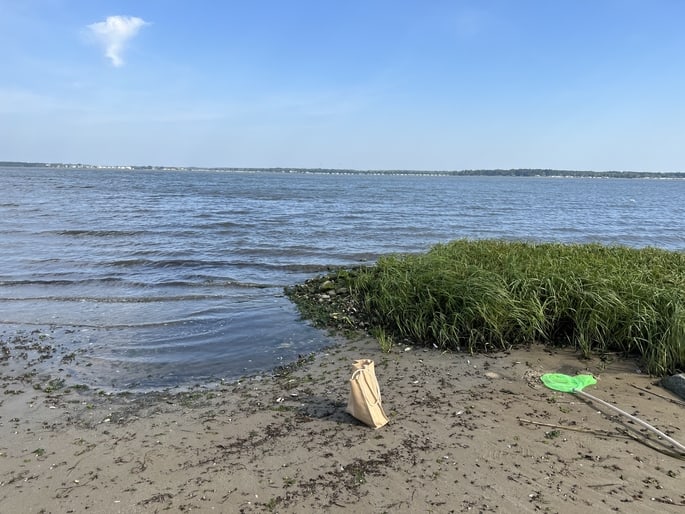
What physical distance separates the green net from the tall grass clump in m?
0.91

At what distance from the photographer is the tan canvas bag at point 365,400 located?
473cm

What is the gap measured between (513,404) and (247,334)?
4.77 meters

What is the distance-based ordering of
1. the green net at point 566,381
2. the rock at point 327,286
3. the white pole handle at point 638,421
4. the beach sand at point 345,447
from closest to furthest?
the beach sand at point 345,447, the white pole handle at point 638,421, the green net at point 566,381, the rock at point 327,286

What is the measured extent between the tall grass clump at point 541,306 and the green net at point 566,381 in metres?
0.91

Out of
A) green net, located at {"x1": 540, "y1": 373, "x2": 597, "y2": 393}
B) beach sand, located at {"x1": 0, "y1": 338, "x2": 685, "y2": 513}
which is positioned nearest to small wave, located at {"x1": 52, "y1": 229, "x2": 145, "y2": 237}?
beach sand, located at {"x1": 0, "y1": 338, "x2": 685, "y2": 513}

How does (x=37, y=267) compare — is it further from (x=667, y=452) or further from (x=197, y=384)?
(x=667, y=452)

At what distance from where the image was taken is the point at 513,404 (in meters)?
5.23

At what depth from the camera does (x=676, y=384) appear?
214 inches

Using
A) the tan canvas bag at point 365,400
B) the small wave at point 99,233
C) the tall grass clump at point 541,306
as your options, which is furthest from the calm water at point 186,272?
the tan canvas bag at point 365,400

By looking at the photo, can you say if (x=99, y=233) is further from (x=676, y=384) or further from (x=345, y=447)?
(x=676, y=384)

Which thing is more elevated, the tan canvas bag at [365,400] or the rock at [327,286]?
the tan canvas bag at [365,400]

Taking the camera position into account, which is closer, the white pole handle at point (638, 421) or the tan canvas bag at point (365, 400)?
the white pole handle at point (638, 421)

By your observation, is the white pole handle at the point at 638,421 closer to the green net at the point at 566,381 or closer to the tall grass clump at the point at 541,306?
the green net at the point at 566,381

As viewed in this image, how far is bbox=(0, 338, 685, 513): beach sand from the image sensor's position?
3682mm
